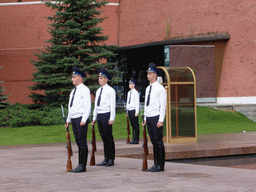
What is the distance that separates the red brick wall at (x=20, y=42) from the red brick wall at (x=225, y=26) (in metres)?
8.02

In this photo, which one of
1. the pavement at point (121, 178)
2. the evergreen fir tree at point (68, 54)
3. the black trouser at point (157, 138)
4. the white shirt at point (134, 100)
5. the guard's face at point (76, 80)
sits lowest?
the pavement at point (121, 178)

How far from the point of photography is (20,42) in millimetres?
30094

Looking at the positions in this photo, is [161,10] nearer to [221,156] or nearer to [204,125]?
→ [204,125]

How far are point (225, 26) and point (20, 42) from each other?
14.8 m

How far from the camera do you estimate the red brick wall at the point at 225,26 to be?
Result: 24.2m

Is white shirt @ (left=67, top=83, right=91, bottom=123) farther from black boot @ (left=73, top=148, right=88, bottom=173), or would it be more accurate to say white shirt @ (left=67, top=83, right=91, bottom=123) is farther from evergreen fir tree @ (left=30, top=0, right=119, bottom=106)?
evergreen fir tree @ (left=30, top=0, right=119, bottom=106)

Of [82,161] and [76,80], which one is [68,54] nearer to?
[76,80]

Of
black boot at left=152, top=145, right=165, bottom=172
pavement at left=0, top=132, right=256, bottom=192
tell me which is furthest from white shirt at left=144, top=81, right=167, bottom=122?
pavement at left=0, top=132, right=256, bottom=192

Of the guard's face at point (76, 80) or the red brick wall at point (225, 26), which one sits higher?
the red brick wall at point (225, 26)

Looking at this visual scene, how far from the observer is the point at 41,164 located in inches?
339

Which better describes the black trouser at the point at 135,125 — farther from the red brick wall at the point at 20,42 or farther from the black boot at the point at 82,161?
the red brick wall at the point at 20,42

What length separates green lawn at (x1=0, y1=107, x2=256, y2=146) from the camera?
15.6m

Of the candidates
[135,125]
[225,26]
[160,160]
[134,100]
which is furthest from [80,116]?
[225,26]

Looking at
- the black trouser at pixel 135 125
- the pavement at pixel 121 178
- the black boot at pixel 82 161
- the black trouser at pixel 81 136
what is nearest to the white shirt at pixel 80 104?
the black trouser at pixel 81 136
